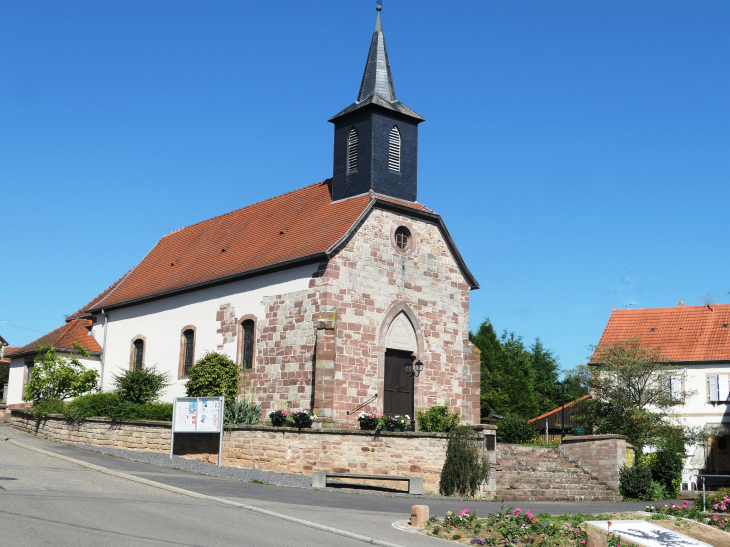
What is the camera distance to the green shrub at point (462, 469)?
63.8ft

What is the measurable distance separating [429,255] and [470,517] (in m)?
14.9

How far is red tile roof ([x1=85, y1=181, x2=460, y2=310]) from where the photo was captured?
25656 millimetres

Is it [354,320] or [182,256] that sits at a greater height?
[182,256]

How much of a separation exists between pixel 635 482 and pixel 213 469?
11.7 meters

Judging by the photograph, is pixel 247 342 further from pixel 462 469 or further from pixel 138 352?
pixel 462 469

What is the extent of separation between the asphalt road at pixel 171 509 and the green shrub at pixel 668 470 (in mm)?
4499

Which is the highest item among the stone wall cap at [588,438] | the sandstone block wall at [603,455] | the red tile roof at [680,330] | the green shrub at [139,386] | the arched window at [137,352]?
the red tile roof at [680,330]

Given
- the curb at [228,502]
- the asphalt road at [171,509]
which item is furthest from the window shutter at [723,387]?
the curb at [228,502]

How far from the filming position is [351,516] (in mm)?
13727

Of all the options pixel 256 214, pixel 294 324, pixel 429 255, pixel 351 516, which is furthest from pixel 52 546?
pixel 256 214

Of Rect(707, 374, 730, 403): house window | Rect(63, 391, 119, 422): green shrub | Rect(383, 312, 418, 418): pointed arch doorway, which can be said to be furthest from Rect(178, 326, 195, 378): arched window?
Rect(707, 374, 730, 403): house window

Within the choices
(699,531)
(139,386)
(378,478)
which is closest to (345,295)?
(378,478)

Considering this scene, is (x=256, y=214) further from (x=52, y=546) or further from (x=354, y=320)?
(x=52, y=546)

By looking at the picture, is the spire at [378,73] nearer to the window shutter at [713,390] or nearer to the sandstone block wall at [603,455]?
the sandstone block wall at [603,455]
